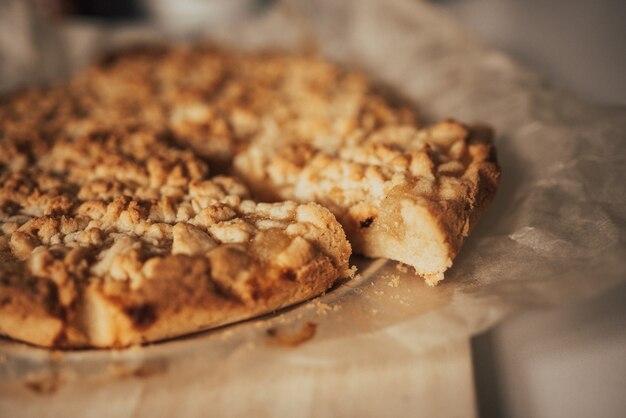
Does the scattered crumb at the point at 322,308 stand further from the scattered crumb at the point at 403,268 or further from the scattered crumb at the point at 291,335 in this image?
the scattered crumb at the point at 403,268

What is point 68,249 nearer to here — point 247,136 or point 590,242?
point 247,136

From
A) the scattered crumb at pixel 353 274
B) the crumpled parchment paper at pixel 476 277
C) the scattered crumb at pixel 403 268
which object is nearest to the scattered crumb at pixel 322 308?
the crumpled parchment paper at pixel 476 277

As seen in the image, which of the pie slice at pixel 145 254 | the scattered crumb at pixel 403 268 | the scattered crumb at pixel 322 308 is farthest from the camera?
the scattered crumb at pixel 403 268

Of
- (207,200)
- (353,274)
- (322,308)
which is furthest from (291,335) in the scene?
(207,200)

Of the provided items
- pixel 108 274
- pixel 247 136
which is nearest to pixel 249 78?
pixel 247 136

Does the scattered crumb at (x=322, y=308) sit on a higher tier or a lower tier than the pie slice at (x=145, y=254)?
lower

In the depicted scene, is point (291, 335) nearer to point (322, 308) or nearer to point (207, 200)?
point (322, 308)

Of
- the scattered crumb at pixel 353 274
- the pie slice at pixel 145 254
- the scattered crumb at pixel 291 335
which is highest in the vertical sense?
the pie slice at pixel 145 254
